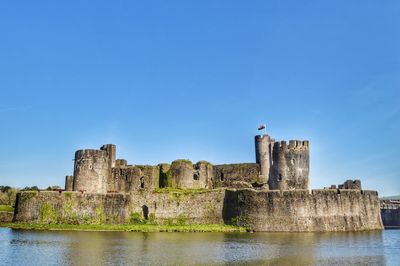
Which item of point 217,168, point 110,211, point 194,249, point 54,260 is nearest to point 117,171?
point 110,211

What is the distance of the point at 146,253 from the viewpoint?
2250cm

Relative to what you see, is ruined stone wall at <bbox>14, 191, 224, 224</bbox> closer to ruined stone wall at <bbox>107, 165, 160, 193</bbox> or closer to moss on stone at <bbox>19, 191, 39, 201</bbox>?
moss on stone at <bbox>19, 191, 39, 201</bbox>

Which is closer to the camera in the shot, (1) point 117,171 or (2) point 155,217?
(2) point 155,217

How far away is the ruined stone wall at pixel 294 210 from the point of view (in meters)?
41.0

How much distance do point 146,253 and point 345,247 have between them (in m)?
12.6

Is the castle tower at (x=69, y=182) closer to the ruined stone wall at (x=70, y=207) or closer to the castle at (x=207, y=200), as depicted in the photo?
the castle at (x=207, y=200)

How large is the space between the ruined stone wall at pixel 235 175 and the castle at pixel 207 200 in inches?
140

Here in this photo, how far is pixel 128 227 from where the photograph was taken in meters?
40.3

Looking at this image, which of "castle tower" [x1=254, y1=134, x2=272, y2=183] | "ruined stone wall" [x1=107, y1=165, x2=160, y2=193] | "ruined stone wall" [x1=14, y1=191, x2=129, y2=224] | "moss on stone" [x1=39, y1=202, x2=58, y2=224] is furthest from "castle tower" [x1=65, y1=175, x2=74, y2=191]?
"castle tower" [x1=254, y1=134, x2=272, y2=183]

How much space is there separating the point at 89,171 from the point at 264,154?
66.9 ft

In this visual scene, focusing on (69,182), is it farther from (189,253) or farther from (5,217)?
(189,253)

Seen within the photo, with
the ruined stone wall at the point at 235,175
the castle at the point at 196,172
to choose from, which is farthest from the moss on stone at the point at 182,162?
the ruined stone wall at the point at 235,175

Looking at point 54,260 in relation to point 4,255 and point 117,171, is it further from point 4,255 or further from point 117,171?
point 117,171

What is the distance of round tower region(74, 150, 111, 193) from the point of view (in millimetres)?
46125
